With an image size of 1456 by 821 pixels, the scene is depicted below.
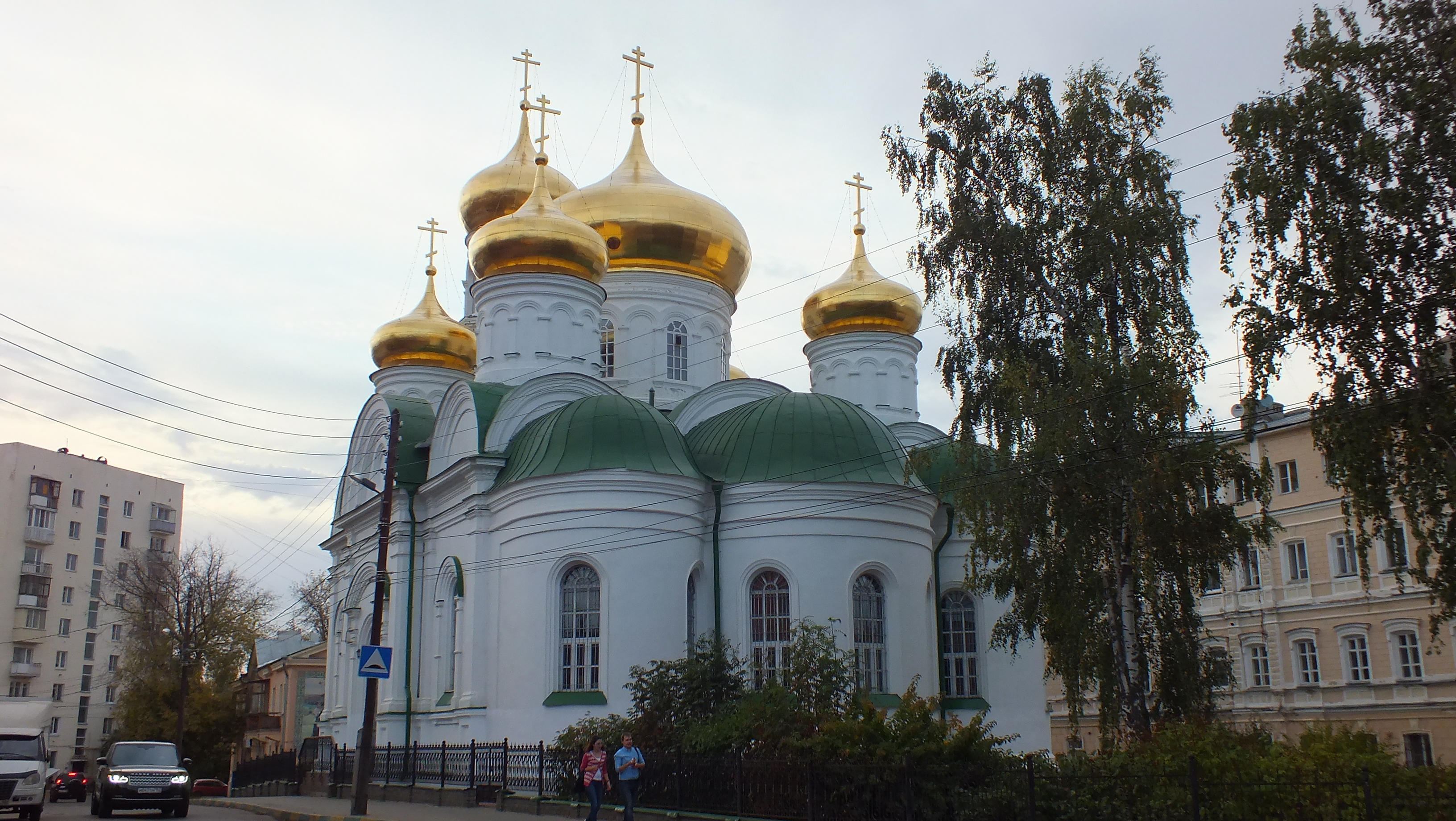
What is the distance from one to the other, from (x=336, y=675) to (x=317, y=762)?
3.84 m

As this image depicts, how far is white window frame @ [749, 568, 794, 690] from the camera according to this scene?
64.2 ft

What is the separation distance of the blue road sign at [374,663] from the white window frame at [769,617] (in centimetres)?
612

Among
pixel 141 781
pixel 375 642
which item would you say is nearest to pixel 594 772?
pixel 375 642

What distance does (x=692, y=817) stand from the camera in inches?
497

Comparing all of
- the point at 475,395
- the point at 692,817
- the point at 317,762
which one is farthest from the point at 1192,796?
the point at 317,762

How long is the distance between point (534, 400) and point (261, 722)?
30647mm

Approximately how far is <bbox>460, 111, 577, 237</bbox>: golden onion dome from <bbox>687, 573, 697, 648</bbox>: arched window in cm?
1325

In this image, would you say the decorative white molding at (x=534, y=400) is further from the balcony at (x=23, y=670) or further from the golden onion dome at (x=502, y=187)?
the balcony at (x=23, y=670)

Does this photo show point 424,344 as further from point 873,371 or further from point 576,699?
point 576,699

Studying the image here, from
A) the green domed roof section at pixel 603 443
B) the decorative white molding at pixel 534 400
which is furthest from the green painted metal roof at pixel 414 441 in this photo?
the green domed roof section at pixel 603 443

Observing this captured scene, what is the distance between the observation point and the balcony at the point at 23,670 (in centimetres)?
4572

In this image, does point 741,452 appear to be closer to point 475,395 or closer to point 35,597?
point 475,395

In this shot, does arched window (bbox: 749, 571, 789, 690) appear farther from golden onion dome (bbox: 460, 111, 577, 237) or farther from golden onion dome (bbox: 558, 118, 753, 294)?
golden onion dome (bbox: 460, 111, 577, 237)

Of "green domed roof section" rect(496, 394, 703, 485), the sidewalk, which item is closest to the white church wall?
"green domed roof section" rect(496, 394, 703, 485)
